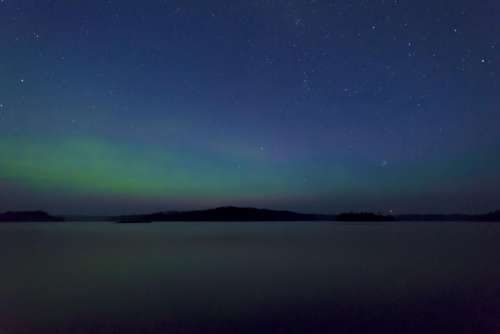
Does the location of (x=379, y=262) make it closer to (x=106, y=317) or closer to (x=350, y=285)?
(x=350, y=285)

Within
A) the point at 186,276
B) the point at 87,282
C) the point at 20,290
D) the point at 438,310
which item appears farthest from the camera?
the point at 186,276

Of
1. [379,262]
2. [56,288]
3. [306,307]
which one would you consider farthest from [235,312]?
[379,262]

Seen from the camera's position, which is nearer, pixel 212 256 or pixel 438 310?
pixel 438 310

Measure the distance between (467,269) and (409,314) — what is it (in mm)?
12208

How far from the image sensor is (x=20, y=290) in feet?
→ 55.7

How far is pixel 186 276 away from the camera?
20.0 metres

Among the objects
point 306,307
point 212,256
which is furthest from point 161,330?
point 212,256

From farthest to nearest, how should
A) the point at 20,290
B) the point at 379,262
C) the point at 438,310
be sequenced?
the point at 379,262 < the point at 20,290 < the point at 438,310

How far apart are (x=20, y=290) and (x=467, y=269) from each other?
73.4 feet

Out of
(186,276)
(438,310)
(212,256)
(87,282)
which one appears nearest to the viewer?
(438,310)

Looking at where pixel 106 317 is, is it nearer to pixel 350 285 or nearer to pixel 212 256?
pixel 350 285

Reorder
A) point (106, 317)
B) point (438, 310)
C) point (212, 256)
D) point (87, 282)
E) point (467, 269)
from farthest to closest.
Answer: point (212, 256)
point (467, 269)
point (87, 282)
point (438, 310)
point (106, 317)

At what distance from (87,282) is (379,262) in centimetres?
1723

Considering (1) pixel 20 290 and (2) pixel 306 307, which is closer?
(2) pixel 306 307
